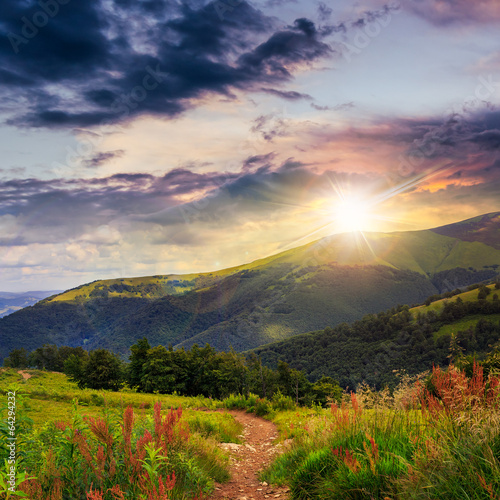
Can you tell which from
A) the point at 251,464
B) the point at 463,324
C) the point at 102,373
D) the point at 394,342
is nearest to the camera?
the point at 251,464

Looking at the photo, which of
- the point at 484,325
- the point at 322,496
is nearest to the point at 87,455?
the point at 322,496

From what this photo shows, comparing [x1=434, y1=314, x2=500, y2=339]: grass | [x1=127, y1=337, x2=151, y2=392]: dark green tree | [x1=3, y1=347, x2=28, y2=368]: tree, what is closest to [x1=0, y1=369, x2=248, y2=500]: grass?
[x1=127, y1=337, x2=151, y2=392]: dark green tree

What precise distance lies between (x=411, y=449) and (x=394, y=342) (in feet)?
486

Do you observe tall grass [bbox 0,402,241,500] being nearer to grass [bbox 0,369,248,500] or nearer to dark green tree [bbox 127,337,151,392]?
grass [bbox 0,369,248,500]

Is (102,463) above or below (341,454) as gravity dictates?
above

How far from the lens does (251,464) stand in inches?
330

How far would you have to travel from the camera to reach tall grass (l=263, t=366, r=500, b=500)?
3.33m

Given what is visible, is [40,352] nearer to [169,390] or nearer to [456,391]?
[169,390]

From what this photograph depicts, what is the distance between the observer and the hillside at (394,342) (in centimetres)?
11869

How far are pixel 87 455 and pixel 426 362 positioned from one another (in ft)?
439

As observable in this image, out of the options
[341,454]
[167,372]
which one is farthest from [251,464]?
[167,372]

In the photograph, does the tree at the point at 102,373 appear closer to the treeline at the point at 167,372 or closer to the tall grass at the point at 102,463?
the treeline at the point at 167,372

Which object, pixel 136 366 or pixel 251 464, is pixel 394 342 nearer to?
pixel 136 366

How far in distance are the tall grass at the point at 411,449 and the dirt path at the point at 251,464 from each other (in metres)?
0.31
